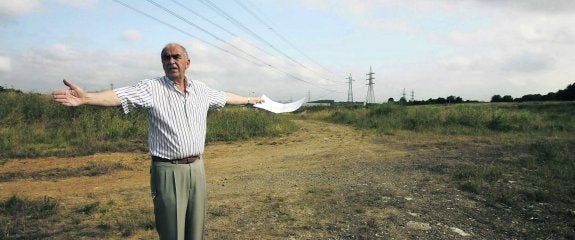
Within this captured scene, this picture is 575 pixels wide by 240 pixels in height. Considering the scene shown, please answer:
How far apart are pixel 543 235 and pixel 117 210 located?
5.62 meters

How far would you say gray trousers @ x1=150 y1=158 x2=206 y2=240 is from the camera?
2758mm

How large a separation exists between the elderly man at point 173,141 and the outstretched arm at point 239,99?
52 cm

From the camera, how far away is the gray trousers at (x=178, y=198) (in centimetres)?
276

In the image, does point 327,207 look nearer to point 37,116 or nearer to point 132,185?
point 132,185

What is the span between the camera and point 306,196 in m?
6.47

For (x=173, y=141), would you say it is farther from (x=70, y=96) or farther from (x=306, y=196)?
(x=306, y=196)

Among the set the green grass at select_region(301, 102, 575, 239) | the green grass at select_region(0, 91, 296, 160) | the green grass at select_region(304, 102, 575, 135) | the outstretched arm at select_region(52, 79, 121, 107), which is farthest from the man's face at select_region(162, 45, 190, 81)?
the green grass at select_region(304, 102, 575, 135)

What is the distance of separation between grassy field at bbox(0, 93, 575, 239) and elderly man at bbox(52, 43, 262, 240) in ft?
6.62

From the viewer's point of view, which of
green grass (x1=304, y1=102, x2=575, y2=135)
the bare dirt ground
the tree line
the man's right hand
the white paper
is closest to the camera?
the man's right hand

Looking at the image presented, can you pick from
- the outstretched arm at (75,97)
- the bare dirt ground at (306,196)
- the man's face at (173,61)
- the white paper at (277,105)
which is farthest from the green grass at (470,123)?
the outstretched arm at (75,97)

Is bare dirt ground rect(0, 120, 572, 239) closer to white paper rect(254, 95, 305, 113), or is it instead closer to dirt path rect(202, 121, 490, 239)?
dirt path rect(202, 121, 490, 239)

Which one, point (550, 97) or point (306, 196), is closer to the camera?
point (306, 196)

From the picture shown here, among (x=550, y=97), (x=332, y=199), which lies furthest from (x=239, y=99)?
(x=550, y=97)

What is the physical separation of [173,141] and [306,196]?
4030 millimetres
